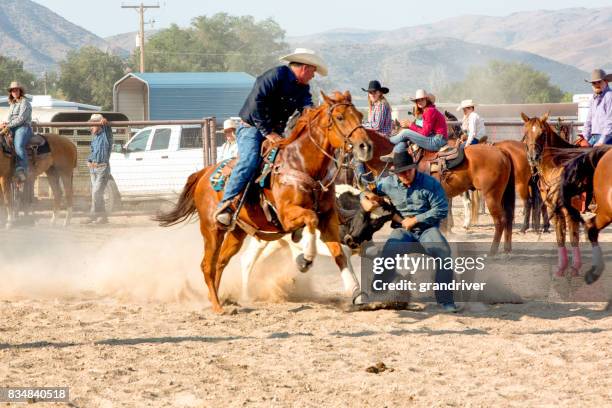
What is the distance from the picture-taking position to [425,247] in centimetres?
788

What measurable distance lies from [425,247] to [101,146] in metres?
9.83

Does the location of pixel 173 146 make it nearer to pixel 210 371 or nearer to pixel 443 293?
pixel 443 293

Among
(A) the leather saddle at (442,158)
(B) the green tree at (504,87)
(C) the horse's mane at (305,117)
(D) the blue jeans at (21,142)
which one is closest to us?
(C) the horse's mane at (305,117)

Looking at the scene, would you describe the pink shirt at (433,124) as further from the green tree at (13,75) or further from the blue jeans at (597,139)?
the green tree at (13,75)

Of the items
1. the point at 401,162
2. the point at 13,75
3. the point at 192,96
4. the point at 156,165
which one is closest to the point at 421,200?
the point at 401,162

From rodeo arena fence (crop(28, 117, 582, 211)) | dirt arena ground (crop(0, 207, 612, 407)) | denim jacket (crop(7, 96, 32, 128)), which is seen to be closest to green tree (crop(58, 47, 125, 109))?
rodeo arena fence (crop(28, 117, 582, 211))

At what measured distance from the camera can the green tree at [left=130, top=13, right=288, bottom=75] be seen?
96.0m

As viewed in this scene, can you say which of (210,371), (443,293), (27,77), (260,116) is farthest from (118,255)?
(27,77)

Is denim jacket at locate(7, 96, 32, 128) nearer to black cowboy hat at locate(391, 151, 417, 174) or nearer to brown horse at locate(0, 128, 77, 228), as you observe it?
brown horse at locate(0, 128, 77, 228)

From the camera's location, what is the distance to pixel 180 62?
95438mm

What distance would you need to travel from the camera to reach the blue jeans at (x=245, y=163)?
7.84 m

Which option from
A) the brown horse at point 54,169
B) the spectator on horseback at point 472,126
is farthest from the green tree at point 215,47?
the spectator on horseback at point 472,126

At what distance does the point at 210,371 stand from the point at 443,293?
2.77m

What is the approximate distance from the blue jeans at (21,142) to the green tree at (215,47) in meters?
77.3
